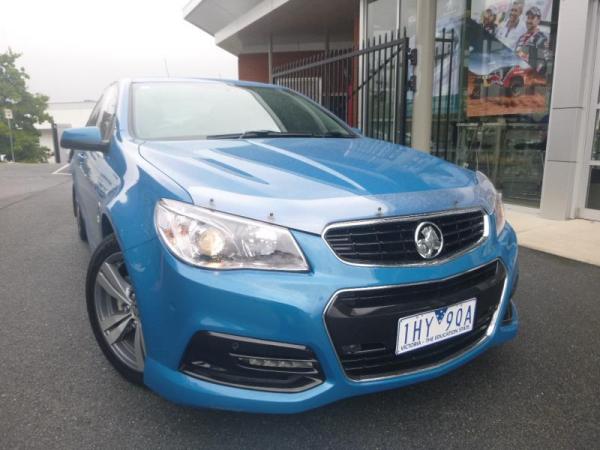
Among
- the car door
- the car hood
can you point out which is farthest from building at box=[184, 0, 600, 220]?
the car door

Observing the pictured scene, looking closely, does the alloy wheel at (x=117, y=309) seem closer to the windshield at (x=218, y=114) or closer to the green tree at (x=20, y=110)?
the windshield at (x=218, y=114)

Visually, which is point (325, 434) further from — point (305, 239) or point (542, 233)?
point (542, 233)

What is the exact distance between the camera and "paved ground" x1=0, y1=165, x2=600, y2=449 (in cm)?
177

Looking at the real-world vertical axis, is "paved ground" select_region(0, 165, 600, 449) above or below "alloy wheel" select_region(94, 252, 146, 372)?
below

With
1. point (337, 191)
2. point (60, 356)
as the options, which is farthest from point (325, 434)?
point (60, 356)

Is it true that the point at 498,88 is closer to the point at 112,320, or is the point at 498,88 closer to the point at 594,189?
the point at 594,189

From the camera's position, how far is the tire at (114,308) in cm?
202

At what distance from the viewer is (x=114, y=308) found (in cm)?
219

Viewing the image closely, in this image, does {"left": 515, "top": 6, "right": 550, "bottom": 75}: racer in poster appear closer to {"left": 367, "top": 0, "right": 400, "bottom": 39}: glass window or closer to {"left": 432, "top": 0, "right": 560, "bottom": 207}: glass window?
{"left": 432, "top": 0, "right": 560, "bottom": 207}: glass window

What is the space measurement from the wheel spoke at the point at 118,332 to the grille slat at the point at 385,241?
105 cm

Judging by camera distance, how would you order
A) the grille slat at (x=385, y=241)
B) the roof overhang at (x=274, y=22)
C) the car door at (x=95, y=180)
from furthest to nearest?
the roof overhang at (x=274, y=22)
the car door at (x=95, y=180)
the grille slat at (x=385, y=241)

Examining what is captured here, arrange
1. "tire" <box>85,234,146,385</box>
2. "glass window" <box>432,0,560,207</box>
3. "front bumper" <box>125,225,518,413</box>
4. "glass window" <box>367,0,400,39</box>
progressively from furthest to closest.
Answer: "glass window" <box>367,0,400,39</box>, "glass window" <box>432,0,560,207</box>, "tire" <box>85,234,146,385</box>, "front bumper" <box>125,225,518,413</box>

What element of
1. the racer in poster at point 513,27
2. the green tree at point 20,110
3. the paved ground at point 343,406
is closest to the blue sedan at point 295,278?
the paved ground at point 343,406

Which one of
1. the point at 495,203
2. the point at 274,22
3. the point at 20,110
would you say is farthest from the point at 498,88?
the point at 20,110
